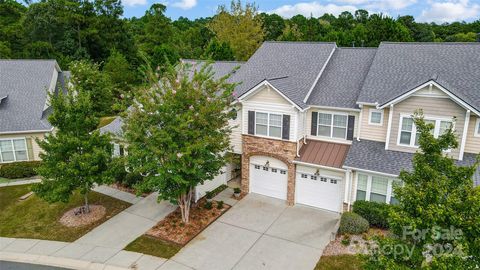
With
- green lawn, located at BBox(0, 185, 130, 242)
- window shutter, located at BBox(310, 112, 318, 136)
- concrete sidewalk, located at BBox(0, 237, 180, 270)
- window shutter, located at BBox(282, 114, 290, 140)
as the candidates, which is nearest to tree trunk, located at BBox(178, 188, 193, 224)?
concrete sidewalk, located at BBox(0, 237, 180, 270)

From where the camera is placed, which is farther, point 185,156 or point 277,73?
point 277,73

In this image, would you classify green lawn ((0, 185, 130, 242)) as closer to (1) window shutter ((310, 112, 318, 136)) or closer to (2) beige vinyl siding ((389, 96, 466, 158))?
(1) window shutter ((310, 112, 318, 136))

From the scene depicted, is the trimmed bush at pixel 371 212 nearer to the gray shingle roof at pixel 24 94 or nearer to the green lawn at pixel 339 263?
the green lawn at pixel 339 263

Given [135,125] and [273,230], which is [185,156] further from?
[273,230]

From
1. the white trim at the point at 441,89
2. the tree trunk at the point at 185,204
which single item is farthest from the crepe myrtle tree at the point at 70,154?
the white trim at the point at 441,89

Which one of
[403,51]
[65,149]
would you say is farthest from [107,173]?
[403,51]

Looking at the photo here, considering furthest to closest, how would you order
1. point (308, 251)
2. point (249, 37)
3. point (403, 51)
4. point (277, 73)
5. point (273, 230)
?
point (249, 37) → point (277, 73) → point (403, 51) → point (273, 230) → point (308, 251)
